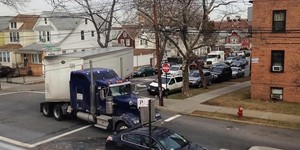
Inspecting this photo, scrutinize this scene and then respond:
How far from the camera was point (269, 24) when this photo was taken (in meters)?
25.0

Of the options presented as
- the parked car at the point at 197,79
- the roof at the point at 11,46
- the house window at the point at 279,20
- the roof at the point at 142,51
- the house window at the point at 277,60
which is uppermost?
the house window at the point at 279,20

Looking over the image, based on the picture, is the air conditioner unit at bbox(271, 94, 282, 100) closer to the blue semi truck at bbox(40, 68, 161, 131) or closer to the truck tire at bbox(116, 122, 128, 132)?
A: the blue semi truck at bbox(40, 68, 161, 131)

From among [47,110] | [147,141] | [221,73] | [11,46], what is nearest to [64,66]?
[47,110]

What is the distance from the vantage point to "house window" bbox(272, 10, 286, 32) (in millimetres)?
24594

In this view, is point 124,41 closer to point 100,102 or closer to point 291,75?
point 291,75

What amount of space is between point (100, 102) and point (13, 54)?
128 ft

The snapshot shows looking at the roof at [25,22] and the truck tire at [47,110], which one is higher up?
the roof at [25,22]

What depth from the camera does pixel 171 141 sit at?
1223 cm

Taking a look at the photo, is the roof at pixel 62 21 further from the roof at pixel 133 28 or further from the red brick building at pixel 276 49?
the red brick building at pixel 276 49

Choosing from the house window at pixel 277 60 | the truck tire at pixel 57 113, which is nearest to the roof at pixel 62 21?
the truck tire at pixel 57 113

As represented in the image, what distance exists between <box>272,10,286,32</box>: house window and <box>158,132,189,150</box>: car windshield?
50.7 feet

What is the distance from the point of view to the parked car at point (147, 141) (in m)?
12.0

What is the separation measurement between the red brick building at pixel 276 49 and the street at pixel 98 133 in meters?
7.19

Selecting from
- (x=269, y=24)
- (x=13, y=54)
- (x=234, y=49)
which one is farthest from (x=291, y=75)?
(x=234, y=49)
